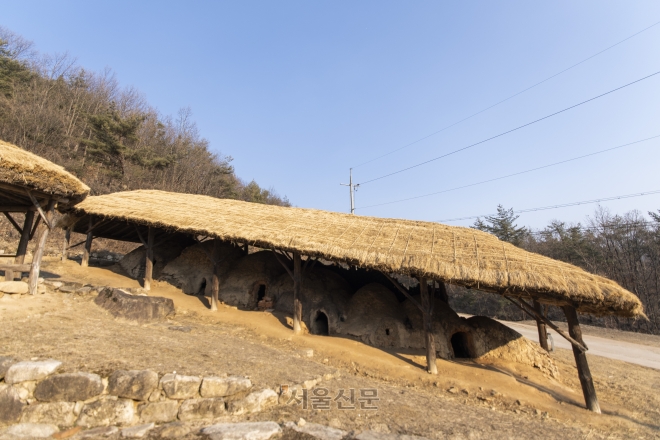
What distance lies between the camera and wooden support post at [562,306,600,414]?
23.7ft

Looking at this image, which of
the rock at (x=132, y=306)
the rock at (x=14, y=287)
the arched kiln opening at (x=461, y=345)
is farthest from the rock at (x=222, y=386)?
the arched kiln opening at (x=461, y=345)

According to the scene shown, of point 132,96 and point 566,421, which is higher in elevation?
point 132,96

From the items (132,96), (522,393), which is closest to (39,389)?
(522,393)

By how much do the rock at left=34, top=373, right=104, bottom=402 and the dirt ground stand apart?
0.79 feet

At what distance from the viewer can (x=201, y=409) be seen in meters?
4.23

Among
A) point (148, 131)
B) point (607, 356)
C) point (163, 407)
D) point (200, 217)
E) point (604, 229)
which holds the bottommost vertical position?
point (607, 356)

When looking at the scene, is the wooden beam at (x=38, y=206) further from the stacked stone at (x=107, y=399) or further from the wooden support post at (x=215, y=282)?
the stacked stone at (x=107, y=399)

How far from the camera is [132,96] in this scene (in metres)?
33.6

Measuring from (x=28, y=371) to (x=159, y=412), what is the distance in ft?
5.42

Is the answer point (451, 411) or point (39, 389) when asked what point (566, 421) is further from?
point (39, 389)

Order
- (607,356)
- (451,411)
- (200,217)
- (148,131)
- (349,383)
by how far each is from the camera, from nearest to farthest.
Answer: (451,411)
(349,383)
(200,217)
(607,356)
(148,131)

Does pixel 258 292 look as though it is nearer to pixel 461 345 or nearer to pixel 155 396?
pixel 461 345

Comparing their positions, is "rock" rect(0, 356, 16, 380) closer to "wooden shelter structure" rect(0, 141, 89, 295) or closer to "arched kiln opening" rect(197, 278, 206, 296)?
"wooden shelter structure" rect(0, 141, 89, 295)

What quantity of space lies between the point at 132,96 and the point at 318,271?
32991 millimetres
